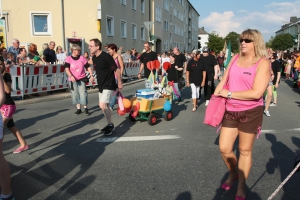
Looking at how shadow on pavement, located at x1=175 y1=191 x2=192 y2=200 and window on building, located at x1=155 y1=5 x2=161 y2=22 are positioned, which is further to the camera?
window on building, located at x1=155 y1=5 x2=161 y2=22

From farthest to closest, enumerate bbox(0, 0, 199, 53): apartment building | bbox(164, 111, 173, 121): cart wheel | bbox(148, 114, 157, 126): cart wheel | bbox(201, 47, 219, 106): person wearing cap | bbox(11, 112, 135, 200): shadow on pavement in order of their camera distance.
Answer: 1. bbox(0, 0, 199, 53): apartment building
2. bbox(201, 47, 219, 106): person wearing cap
3. bbox(164, 111, 173, 121): cart wheel
4. bbox(148, 114, 157, 126): cart wheel
5. bbox(11, 112, 135, 200): shadow on pavement

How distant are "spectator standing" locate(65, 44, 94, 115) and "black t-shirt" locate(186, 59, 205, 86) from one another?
3026mm

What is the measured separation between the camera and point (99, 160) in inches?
178

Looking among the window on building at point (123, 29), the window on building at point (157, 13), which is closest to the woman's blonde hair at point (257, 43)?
the window on building at point (123, 29)

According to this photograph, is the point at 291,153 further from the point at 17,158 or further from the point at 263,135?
the point at 17,158

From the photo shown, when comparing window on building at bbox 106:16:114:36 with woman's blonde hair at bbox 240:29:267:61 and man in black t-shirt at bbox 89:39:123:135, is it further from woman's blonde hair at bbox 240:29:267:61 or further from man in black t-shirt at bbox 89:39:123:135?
woman's blonde hair at bbox 240:29:267:61

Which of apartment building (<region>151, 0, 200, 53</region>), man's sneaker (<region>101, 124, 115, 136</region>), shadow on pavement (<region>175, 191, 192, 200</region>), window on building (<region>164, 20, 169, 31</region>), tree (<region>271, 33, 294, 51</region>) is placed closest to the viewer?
shadow on pavement (<region>175, 191, 192, 200</region>)

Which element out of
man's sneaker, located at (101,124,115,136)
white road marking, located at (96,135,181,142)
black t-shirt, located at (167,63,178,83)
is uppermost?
black t-shirt, located at (167,63,178,83)

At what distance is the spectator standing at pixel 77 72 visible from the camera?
25.8 ft

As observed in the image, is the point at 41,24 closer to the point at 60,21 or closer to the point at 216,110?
the point at 60,21

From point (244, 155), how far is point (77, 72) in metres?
5.79

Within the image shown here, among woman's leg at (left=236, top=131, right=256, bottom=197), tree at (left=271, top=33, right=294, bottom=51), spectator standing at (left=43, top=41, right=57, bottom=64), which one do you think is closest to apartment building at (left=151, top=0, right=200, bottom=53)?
spectator standing at (left=43, top=41, right=57, bottom=64)

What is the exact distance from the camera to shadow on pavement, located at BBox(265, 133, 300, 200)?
3.48 meters

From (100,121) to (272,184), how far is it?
461 centimetres
